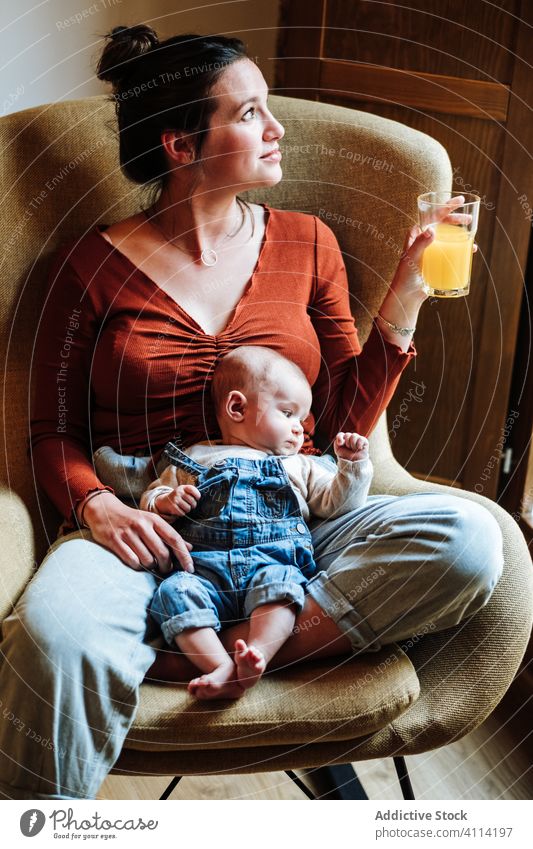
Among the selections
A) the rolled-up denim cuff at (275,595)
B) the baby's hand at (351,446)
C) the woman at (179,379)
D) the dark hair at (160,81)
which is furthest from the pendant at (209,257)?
the rolled-up denim cuff at (275,595)

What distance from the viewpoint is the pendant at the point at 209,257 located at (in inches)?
50.4

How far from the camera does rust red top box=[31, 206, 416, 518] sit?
1223 millimetres

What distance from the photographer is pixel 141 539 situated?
3.60ft

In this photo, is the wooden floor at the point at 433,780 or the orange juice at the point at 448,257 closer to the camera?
the orange juice at the point at 448,257

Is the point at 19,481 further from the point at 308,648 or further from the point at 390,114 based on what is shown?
the point at 390,114

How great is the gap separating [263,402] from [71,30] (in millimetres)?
780

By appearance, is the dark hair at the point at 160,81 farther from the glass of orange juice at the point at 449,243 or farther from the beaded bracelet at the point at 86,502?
the beaded bracelet at the point at 86,502

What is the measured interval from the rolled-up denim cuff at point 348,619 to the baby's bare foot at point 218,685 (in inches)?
4.8

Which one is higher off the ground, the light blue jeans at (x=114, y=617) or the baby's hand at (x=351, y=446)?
the baby's hand at (x=351, y=446)

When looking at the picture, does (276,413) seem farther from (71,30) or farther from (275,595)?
(71,30)

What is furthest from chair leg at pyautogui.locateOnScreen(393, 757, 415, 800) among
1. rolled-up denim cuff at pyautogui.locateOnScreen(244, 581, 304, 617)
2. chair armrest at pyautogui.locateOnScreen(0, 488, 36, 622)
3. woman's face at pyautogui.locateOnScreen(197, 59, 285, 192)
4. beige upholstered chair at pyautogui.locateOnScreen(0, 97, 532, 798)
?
woman's face at pyautogui.locateOnScreen(197, 59, 285, 192)

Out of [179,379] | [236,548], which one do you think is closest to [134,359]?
[179,379]

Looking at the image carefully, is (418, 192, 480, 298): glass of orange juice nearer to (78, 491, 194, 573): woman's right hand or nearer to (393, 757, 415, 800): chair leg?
(78, 491, 194, 573): woman's right hand

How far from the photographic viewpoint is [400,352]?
1220 millimetres
